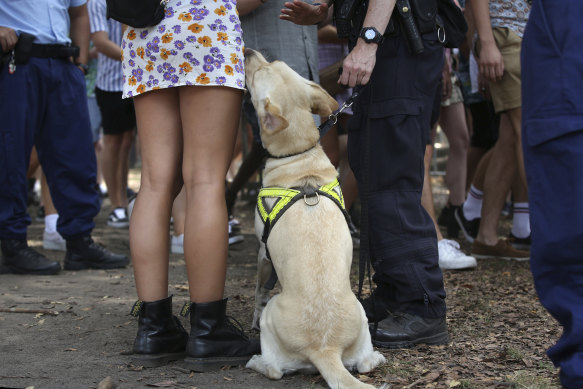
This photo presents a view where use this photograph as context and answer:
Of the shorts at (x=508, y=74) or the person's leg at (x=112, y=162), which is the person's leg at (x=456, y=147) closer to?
the shorts at (x=508, y=74)

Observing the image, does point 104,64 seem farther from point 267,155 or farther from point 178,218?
point 267,155

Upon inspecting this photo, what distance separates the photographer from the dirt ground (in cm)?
279

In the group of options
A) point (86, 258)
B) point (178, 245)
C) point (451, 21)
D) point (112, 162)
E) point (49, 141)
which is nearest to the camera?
point (451, 21)

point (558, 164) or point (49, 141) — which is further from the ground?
point (558, 164)

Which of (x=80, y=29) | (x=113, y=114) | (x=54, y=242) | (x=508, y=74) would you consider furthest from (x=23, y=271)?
(x=508, y=74)

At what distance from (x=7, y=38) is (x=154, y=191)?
2.38 m

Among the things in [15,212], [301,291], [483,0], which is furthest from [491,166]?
[15,212]

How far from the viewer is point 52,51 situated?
193 inches

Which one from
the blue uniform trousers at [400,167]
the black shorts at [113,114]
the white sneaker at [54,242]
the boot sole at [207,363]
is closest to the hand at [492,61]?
the blue uniform trousers at [400,167]

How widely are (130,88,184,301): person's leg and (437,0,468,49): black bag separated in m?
1.46

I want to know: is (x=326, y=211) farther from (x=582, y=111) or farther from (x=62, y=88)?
(x=62, y=88)

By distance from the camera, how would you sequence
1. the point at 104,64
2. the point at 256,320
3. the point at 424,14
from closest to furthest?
the point at 424,14 → the point at 256,320 → the point at 104,64

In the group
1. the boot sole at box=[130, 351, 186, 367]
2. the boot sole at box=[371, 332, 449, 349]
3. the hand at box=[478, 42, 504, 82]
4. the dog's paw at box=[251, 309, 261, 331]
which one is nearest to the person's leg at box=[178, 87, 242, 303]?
the boot sole at box=[130, 351, 186, 367]

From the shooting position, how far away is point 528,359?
3012 millimetres
